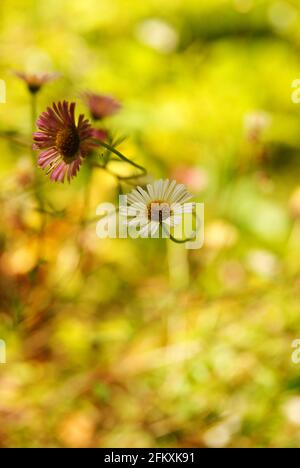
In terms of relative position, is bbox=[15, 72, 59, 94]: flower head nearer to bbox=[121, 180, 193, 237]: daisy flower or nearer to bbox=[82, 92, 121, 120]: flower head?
bbox=[82, 92, 121, 120]: flower head

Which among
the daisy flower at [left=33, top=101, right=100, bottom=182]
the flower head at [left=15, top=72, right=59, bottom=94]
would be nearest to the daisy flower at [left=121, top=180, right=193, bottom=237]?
the daisy flower at [left=33, top=101, right=100, bottom=182]

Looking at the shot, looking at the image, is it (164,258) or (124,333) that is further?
(164,258)

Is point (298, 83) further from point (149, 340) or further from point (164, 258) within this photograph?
point (149, 340)

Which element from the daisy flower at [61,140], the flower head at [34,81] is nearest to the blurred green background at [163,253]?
the flower head at [34,81]

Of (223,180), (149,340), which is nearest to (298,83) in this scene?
(223,180)

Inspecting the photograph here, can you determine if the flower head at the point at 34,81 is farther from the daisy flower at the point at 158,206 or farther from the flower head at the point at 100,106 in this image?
the daisy flower at the point at 158,206
